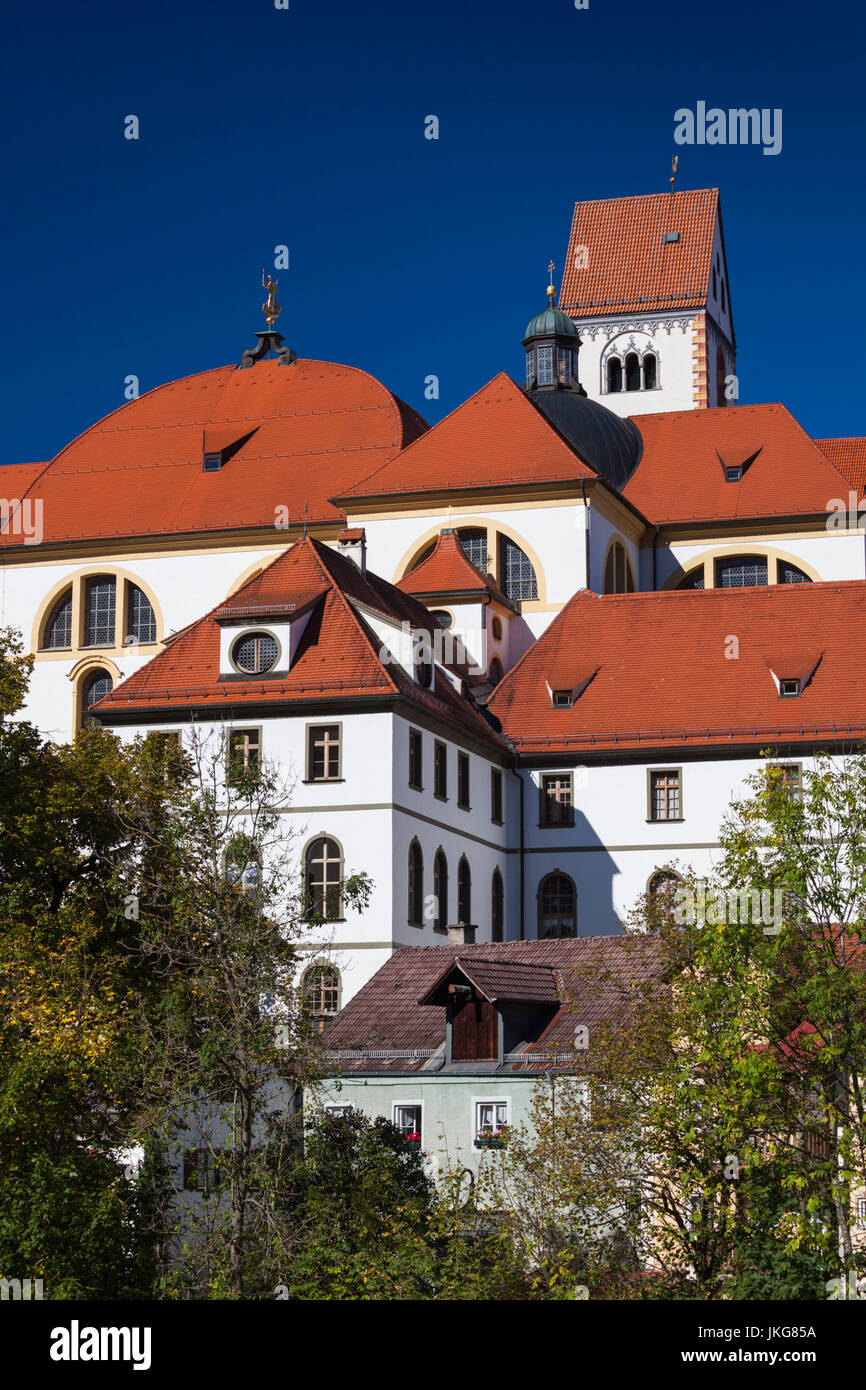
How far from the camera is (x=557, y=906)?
147 ft

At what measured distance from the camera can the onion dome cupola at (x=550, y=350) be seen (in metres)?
62.6

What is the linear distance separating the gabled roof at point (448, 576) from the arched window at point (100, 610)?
29.3 ft

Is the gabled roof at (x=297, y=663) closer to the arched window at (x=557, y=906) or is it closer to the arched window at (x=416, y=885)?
the arched window at (x=416, y=885)

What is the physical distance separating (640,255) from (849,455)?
21615mm

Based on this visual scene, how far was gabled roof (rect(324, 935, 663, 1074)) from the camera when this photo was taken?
28312mm

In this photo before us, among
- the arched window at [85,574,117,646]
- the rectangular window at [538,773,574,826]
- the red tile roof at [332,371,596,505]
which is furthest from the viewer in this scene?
the arched window at [85,574,117,646]

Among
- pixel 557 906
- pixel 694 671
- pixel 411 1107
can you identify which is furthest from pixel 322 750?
pixel 694 671

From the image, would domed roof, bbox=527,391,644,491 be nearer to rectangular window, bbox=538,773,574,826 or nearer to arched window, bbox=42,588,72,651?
rectangular window, bbox=538,773,574,826

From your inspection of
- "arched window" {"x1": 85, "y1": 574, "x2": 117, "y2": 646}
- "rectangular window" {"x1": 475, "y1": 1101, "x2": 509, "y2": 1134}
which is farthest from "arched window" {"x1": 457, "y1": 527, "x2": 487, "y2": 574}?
"rectangular window" {"x1": 475, "y1": 1101, "x2": 509, "y2": 1134}

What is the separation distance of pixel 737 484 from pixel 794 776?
13751 mm

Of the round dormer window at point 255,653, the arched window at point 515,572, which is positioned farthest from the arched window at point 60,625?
the round dormer window at point 255,653

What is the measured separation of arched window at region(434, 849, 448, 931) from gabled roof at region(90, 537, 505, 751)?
2.84 metres

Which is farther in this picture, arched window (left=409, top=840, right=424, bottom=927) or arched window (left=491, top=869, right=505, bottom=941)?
arched window (left=491, top=869, right=505, bottom=941)
